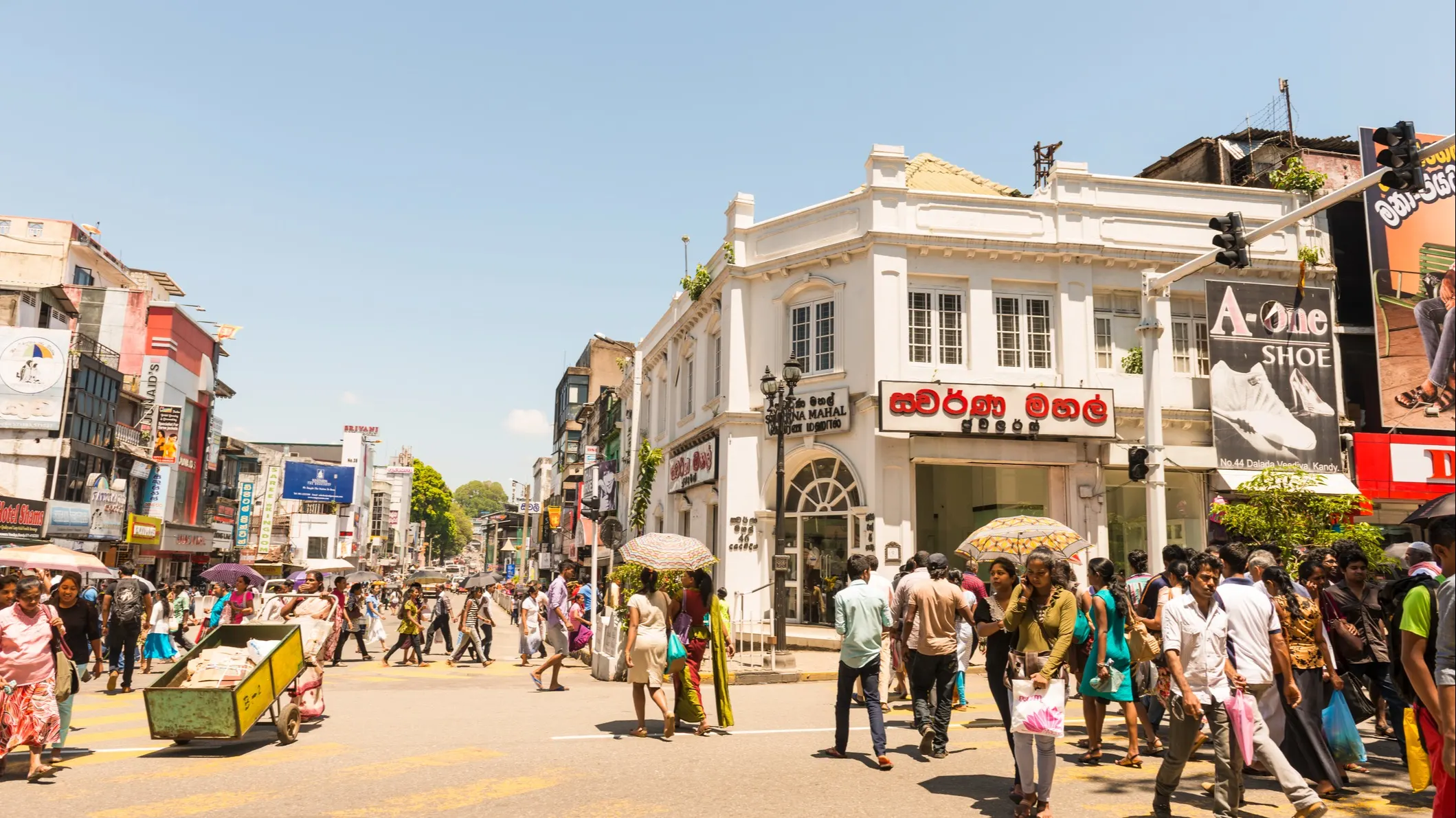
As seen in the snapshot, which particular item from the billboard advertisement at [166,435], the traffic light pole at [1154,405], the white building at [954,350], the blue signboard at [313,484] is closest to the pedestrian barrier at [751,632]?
the white building at [954,350]

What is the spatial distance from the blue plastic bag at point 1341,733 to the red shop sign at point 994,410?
13422 mm

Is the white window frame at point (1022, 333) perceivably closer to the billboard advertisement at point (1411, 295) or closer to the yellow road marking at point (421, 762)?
the billboard advertisement at point (1411, 295)

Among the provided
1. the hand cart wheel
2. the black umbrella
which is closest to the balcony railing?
the hand cart wheel

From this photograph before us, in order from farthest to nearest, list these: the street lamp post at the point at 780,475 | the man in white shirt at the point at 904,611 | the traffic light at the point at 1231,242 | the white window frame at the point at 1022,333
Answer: the white window frame at the point at 1022,333 < the street lamp post at the point at 780,475 < the traffic light at the point at 1231,242 < the man in white shirt at the point at 904,611

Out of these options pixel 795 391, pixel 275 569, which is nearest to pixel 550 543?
pixel 275 569

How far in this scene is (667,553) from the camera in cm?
1164

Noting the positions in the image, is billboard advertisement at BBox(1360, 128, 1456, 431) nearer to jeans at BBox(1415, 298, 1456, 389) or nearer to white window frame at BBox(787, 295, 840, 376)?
jeans at BBox(1415, 298, 1456, 389)

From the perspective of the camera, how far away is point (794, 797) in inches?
273

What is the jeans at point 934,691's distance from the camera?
8430 mm

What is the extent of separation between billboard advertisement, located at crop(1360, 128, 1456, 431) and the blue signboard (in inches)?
2807

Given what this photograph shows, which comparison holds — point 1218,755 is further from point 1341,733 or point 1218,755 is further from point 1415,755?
point 1341,733

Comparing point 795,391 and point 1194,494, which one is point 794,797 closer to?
point 795,391

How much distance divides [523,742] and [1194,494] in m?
18.9

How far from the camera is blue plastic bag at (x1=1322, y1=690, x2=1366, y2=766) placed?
23.9 ft
